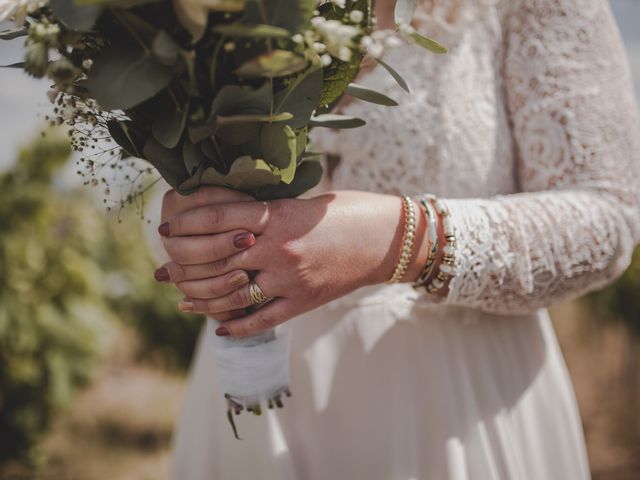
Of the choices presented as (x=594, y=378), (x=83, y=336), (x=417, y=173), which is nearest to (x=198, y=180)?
(x=417, y=173)

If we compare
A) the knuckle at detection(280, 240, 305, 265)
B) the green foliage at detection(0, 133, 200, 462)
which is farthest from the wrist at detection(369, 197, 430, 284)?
the green foliage at detection(0, 133, 200, 462)

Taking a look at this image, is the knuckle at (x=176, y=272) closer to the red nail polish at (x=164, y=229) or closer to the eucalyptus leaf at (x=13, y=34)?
the red nail polish at (x=164, y=229)

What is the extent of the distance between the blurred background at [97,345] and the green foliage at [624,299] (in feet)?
0.03

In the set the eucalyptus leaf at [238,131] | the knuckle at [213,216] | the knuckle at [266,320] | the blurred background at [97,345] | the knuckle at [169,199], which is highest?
the eucalyptus leaf at [238,131]

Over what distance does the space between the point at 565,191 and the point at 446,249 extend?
0.29 meters

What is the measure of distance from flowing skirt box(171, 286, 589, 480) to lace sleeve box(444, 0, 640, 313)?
22 centimetres

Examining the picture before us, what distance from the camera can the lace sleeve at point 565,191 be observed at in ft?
3.54

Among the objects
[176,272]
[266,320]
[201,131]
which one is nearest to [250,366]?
[266,320]

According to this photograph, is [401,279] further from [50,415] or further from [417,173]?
[50,415]

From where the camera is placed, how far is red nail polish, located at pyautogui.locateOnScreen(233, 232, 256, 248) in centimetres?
92

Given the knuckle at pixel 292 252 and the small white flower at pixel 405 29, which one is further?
the knuckle at pixel 292 252

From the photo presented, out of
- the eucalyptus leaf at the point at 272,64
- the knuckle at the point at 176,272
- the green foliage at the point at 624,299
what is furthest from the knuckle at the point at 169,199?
the green foliage at the point at 624,299

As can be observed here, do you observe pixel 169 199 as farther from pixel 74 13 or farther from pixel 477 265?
pixel 477 265

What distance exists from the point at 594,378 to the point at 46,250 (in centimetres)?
517
